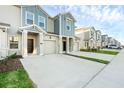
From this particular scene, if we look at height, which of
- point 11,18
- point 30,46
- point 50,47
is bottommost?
point 50,47

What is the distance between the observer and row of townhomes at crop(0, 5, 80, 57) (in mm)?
12923

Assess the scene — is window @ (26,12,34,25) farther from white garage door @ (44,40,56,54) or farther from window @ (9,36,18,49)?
white garage door @ (44,40,56,54)

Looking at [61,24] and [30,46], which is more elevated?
[61,24]

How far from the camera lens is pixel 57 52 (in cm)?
1911

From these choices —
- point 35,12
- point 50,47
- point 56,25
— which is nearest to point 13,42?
point 35,12

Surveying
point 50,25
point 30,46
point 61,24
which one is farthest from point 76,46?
point 30,46

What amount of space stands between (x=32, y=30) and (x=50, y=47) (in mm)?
4346

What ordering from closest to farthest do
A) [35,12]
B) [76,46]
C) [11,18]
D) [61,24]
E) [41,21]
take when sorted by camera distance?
[11,18] < [35,12] < [41,21] < [61,24] < [76,46]

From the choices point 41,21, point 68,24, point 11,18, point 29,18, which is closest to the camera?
point 11,18

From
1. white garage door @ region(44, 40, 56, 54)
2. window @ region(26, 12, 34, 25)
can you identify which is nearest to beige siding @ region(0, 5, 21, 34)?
window @ region(26, 12, 34, 25)

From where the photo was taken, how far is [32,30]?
1468 centimetres

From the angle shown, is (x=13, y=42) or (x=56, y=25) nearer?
(x=13, y=42)

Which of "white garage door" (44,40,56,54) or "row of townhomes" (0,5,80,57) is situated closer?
"row of townhomes" (0,5,80,57)

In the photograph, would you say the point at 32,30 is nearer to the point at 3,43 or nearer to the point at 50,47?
the point at 3,43
